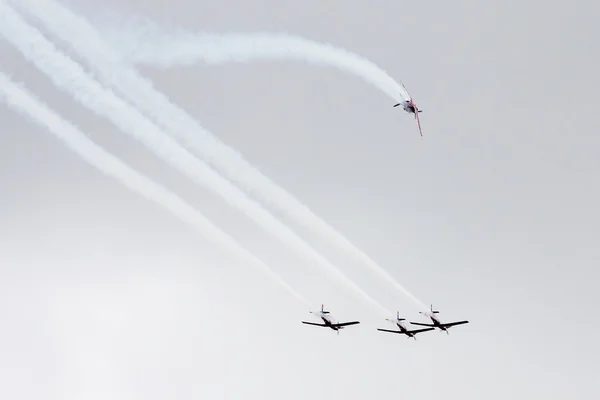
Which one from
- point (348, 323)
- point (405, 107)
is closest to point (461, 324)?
point (348, 323)

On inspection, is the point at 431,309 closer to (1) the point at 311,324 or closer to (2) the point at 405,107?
(1) the point at 311,324

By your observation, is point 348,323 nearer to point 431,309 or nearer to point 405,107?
point 431,309

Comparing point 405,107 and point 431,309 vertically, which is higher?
point 405,107

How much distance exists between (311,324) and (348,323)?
323 cm

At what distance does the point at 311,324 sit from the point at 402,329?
7422 mm

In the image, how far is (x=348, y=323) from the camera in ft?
295

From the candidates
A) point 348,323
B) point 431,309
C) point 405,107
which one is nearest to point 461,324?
point 431,309

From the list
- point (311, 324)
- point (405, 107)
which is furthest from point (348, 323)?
point (405, 107)

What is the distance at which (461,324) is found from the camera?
92.9m

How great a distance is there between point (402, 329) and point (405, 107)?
1915 cm

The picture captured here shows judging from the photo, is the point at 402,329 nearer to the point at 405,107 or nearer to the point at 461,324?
the point at 461,324

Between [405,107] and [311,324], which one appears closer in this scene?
[405,107]

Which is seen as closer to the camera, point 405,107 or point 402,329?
point 405,107

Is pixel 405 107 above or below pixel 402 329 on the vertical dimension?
above
